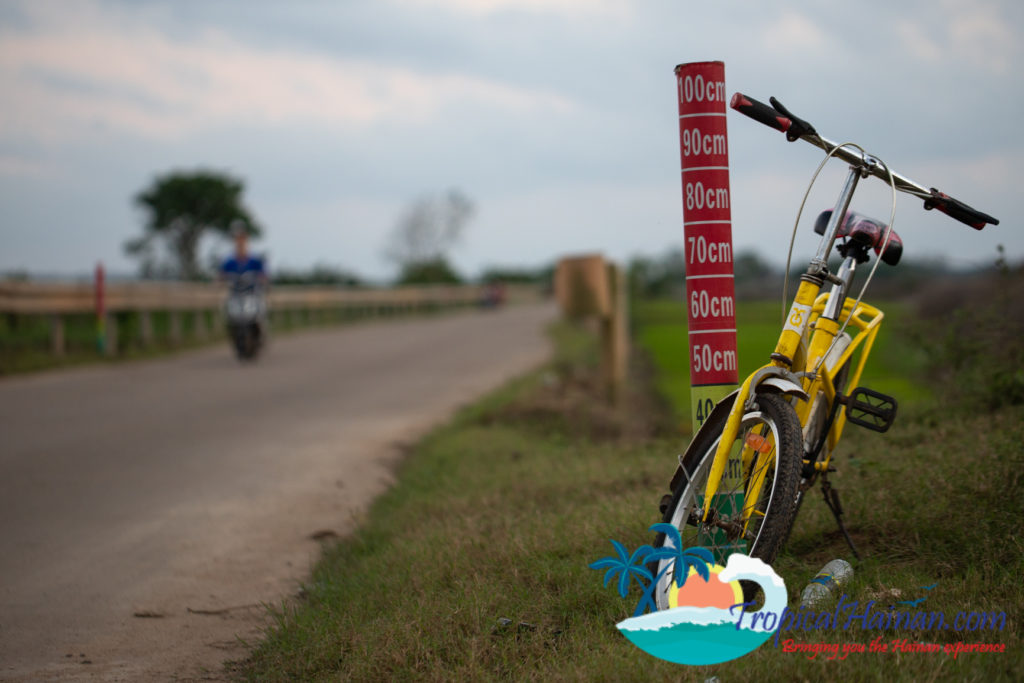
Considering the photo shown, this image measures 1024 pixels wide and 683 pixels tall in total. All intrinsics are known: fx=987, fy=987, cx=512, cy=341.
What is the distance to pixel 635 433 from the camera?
27.8 ft

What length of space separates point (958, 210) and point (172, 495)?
194 inches

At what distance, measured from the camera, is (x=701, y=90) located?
3.81 m

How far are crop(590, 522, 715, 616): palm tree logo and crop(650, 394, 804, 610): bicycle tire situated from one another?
0.02 m

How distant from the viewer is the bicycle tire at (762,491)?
3.04 m

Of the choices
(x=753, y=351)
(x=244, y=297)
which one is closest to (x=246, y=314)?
(x=244, y=297)

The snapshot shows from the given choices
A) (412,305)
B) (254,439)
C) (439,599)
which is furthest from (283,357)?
(412,305)

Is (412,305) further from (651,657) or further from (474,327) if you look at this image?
(651,657)

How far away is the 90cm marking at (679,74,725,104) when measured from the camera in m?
3.81

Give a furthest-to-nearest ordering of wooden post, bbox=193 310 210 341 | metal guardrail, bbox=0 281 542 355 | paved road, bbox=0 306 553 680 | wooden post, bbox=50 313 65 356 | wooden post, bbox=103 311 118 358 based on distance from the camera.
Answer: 1. wooden post, bbox=193 310 210 341
2. wooden post, bbox=103 311 118 358
3. wooden post, bbox=50 313 65 356
4. metal guardrail, bbox=0 281 542 355
5. paved road, bbox=0 306 553 680

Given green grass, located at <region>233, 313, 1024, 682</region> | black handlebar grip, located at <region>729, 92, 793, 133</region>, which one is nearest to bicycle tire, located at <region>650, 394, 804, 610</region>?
green grass, located at <region>233, 313, 1024, 682</region>

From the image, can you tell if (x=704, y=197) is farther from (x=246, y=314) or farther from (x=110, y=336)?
(x=110, y=336)

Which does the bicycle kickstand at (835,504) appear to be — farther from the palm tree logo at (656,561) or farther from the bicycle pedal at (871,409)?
the palm tree logo at (656,561)

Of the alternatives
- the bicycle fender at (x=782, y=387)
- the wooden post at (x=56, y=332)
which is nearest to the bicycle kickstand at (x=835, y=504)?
the bicycle fender at (x=782, y=387)

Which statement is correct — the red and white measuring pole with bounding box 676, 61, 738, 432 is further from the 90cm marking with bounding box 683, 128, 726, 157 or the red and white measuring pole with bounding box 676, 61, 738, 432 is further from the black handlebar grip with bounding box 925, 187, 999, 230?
the black handlebar grip with bounding box 925, 187, 999, 230
